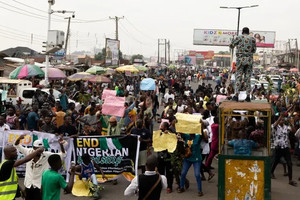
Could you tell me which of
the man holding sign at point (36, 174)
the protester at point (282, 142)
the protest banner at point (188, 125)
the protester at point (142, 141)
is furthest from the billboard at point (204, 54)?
the man holding sign at point (36, 174)

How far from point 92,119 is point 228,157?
5.06 metres

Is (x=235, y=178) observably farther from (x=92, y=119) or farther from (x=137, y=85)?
(x=137, y=85)

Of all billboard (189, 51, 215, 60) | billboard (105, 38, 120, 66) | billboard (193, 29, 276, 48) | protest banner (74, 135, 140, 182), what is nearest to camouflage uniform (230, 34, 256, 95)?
protest banner (74, 135, 140, 182)

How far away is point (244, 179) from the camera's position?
26.0 ft

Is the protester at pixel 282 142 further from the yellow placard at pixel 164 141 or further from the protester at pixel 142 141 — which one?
the protester at pixel 142 141

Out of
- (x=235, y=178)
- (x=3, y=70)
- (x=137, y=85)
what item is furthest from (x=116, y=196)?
(x=3, y=70)

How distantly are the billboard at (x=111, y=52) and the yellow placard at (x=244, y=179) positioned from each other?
38.4m

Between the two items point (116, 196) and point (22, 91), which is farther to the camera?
point (22, 91)

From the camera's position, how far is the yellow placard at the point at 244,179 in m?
7.88

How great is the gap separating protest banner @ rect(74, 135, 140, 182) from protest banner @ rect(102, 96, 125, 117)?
172 centimetres

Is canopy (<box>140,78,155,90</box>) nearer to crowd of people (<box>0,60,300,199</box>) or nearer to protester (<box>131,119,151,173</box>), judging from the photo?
crowd of people (<box>0,60,300,199</box>)

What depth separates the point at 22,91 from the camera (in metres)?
20.9

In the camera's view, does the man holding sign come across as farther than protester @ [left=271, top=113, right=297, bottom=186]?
No

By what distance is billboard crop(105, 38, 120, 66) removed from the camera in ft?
150
